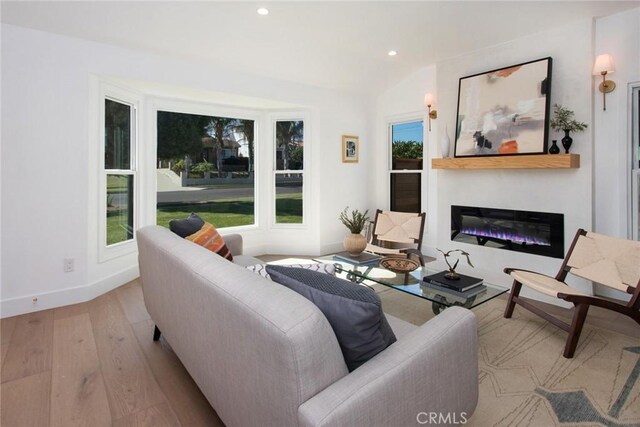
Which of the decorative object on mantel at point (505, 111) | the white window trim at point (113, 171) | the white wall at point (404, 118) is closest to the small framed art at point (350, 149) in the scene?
the white wall at point (404, 118)

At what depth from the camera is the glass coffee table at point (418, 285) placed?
233cm

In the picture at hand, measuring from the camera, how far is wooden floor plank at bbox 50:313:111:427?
1756 millimetres

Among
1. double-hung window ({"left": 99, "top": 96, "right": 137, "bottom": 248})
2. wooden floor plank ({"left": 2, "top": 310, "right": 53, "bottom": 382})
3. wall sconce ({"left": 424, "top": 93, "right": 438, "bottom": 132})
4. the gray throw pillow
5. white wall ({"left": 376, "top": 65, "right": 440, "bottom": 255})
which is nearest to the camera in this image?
the gray throw pillow

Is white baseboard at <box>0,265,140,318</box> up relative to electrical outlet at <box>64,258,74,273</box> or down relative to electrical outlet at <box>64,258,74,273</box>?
down

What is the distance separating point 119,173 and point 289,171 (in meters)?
2.27

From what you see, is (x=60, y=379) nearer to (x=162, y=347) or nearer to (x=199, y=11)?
(x=162, y=347)

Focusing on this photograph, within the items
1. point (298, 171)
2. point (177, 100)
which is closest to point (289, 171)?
point (298, 171)

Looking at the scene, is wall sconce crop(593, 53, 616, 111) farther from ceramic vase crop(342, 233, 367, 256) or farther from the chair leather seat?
ceramic vase crop(342, 233, 367, 256)

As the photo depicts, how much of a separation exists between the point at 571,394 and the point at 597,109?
2.68 meters

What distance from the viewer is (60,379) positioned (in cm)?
206

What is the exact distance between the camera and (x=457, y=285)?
96.3 inches

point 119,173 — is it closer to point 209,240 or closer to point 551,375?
point 209,240

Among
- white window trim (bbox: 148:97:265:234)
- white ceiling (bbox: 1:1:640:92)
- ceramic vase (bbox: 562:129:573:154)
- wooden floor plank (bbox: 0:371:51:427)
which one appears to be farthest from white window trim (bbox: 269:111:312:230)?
A: wooden floor plank (bbox: 0:371:51:427)

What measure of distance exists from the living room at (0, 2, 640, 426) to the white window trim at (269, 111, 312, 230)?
681 mm
